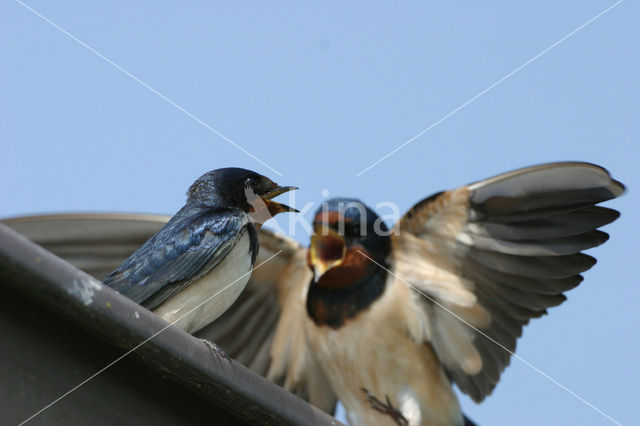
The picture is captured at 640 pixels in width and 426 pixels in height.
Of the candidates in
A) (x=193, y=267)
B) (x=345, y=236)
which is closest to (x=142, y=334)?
(x=193, y=267)

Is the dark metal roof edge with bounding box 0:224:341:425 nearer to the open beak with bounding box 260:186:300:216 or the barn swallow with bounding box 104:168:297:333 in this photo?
the barn swallow with bounding box 104:168:297:333

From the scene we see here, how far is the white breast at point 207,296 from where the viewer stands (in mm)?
1858

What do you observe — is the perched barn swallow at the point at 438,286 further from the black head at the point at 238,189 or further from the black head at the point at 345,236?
the black head at the point at 238,189

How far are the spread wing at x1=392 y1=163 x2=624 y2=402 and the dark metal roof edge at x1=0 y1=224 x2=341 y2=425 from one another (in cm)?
138

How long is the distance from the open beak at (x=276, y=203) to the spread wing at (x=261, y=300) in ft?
3.25

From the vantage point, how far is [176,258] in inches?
74.2

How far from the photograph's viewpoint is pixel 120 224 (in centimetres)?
314

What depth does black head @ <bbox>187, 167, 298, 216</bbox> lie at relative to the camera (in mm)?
2150

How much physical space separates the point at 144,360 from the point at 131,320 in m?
0.08

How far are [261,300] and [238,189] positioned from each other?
1.24 metres

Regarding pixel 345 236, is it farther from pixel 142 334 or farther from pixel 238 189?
pixel 142 334

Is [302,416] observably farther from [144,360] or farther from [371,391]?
[371,391]

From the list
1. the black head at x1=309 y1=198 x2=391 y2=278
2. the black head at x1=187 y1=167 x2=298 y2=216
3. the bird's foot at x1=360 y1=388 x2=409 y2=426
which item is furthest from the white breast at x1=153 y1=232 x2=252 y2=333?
the bird's foot at x1=360 y1=388 x2=409 y2=426

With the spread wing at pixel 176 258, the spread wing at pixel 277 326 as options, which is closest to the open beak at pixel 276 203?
the spread wing at pixel 176 258
